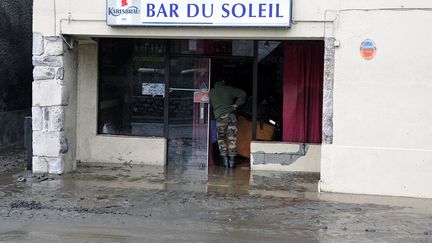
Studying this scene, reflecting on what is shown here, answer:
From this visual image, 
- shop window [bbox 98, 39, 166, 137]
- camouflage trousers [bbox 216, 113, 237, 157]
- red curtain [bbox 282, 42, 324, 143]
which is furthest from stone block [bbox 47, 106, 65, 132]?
red curtain [bbox 282, 42, 324, 143]

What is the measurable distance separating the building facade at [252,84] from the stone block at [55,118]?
24mm

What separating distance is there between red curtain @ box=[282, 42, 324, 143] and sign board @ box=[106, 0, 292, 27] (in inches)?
71.1

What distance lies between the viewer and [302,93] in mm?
10844

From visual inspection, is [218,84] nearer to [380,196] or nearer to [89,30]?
[89,30]

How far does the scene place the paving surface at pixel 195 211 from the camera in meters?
6.70

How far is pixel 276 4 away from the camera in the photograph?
29.7ft

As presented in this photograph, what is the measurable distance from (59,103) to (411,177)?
5.81 meters

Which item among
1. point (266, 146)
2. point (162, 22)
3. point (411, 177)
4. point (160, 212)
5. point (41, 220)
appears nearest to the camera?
point (41, 220)

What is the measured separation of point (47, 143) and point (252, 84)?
396 cm

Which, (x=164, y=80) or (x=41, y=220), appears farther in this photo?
(x=164, y=80)

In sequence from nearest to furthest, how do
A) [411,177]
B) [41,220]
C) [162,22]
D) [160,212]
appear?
[41,220]
[160,212]
[411,177]
[162,22]

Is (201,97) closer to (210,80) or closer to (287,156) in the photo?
(210,80)

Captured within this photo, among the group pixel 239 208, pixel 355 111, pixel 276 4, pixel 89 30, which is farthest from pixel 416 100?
pixel 89 30

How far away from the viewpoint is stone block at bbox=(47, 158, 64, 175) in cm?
999
